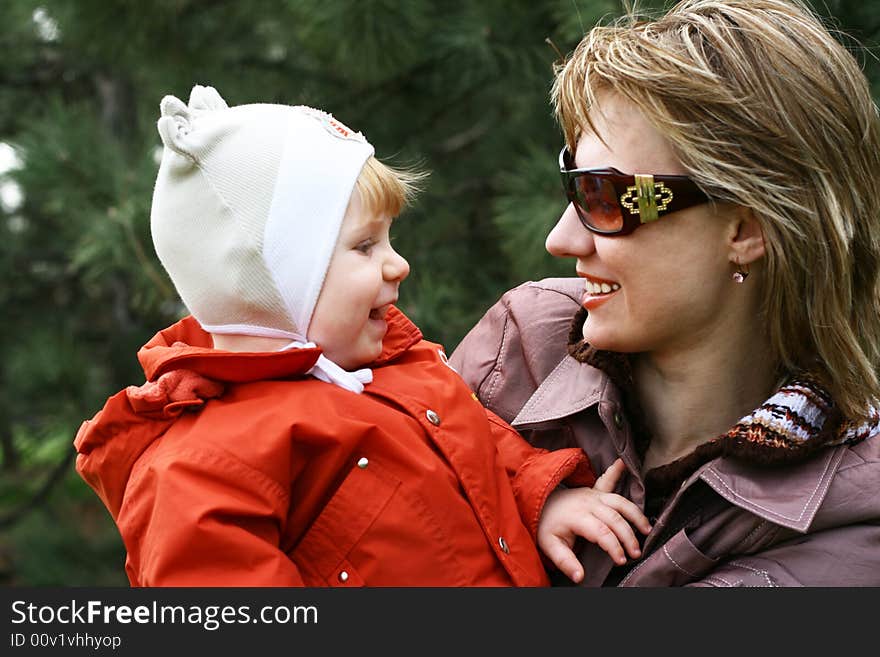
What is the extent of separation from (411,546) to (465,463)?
0.59 ft

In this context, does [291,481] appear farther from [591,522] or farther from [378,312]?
[591,522]

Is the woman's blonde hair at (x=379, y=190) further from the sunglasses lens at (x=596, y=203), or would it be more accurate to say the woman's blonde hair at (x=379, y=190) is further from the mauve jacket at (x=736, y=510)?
the mauve jacket at (x=736, y=510)

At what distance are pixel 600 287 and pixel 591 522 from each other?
411 mm

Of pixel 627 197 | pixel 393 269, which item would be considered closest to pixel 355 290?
pixel 393 269

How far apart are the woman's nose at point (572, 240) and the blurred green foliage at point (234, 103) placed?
890mm

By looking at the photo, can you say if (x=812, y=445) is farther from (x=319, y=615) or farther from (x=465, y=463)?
(x=319, y=615)

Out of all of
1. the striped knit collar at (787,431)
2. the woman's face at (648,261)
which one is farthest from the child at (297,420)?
the woman's face at (648,261)

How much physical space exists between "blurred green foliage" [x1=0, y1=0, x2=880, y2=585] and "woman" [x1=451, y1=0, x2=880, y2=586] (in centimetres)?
83

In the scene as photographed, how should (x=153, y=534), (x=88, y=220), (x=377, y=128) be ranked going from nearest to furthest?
(x=153, y=534) → (x=88, y=220) → (x=377, y=128)

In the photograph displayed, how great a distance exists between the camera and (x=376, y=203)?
1.87 metres

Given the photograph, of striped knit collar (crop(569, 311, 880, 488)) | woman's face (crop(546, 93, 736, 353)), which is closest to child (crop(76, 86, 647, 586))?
striped knit collar (crop(569, 311, 880, 488))

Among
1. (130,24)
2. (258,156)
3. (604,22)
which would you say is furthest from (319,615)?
(130,24)

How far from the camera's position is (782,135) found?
1724 millimetres

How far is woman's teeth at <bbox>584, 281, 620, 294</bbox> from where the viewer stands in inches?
73.7
